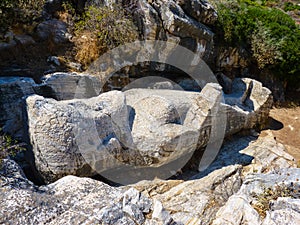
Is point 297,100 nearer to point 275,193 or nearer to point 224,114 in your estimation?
point 224,114

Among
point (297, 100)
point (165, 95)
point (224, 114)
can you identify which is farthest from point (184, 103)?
point (297, 100)

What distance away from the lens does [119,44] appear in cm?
670

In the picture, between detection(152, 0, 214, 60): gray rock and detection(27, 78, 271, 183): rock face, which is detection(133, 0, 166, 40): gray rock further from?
detection(27, 78, 271, 183): rock face

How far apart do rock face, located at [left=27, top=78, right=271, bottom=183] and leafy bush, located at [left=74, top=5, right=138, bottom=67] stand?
39.8 inches

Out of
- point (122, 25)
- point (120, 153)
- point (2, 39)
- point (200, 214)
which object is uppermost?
point (122, 25)

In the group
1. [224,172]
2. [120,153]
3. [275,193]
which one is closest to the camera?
[275,193]

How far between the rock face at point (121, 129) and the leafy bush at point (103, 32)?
3.32 feet

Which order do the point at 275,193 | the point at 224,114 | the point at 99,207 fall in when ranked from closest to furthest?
1. the point at 99,207
2. the point at 275,193
3. the point at 224,114

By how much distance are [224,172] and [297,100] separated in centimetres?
666

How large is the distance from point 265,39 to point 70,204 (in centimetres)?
Answer: 871

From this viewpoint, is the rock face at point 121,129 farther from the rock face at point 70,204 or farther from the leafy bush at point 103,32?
the leafy bush at point 103,32

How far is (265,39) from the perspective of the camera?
9461 millimetres

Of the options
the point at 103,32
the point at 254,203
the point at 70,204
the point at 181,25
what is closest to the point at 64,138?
the point at 70,204

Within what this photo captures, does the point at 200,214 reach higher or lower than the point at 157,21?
lower
